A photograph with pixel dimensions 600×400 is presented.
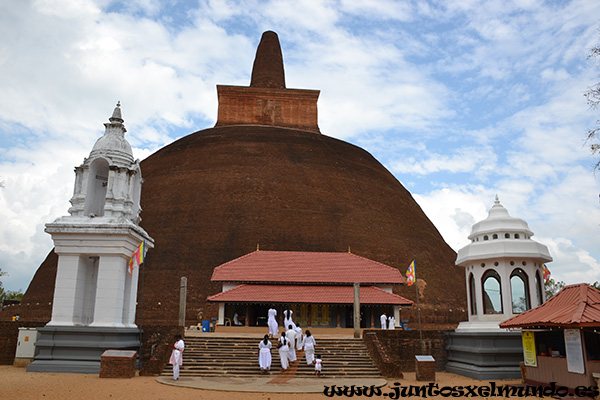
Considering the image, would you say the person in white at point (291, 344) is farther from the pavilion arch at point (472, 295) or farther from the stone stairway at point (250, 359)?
the pavilion arch at point (472, 295)

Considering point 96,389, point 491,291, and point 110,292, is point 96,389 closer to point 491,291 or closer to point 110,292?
point 110,292

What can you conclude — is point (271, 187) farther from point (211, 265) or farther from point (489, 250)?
point (489, 250)

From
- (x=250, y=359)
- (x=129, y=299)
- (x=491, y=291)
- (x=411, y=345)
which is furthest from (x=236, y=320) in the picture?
(x=491, y=291)

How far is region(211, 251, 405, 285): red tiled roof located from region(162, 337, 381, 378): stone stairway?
8.01 metres

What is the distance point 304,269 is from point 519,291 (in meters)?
12.2

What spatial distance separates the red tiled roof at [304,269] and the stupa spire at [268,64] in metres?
22.2

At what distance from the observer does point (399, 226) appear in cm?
3522

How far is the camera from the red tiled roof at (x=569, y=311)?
11889mm

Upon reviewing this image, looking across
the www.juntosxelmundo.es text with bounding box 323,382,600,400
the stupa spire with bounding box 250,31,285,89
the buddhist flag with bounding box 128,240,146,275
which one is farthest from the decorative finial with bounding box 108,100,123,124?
the stupa spire with bounding box 250,31,285,89

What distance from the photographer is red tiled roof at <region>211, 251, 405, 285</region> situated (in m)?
26.4

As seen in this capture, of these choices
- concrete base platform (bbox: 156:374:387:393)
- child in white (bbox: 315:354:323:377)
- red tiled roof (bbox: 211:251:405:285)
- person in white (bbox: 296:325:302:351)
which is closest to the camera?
concrete base platform (bbox: 156:374:387:393)

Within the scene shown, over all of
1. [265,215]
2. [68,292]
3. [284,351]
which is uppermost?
[265,215]

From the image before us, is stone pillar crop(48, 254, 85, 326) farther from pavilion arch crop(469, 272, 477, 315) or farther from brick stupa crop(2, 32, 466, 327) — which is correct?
pavilion arch crop(469, 272, 477, 315)

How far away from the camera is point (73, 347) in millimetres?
15594
